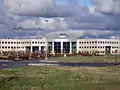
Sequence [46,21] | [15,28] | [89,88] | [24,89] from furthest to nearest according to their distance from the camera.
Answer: [15,28] < [46,21] < [89,88] < [24,89]

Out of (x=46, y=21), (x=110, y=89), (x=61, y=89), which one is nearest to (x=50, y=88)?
(x=61, y=89)

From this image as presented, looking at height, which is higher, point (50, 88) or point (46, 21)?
point (46, 21)

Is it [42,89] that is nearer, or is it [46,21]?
[42,89]

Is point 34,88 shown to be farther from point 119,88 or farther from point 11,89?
point 119,88

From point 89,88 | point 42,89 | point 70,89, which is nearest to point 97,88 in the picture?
point 89,88

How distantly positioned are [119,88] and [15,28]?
107 m

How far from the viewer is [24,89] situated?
95.7 ft

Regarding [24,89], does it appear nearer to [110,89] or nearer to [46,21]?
[110,89]

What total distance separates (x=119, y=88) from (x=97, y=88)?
7.10ft

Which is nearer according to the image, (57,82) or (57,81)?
(57,82)

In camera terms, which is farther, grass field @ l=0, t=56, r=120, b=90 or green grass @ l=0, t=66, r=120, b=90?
grass field @ l=0, t=56, r=120, b=90

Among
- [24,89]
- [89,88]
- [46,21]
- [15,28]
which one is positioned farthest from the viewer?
[15,28]

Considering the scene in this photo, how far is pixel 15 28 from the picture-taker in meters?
135

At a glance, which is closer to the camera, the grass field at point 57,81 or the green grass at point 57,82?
the green grass at point 57,82
